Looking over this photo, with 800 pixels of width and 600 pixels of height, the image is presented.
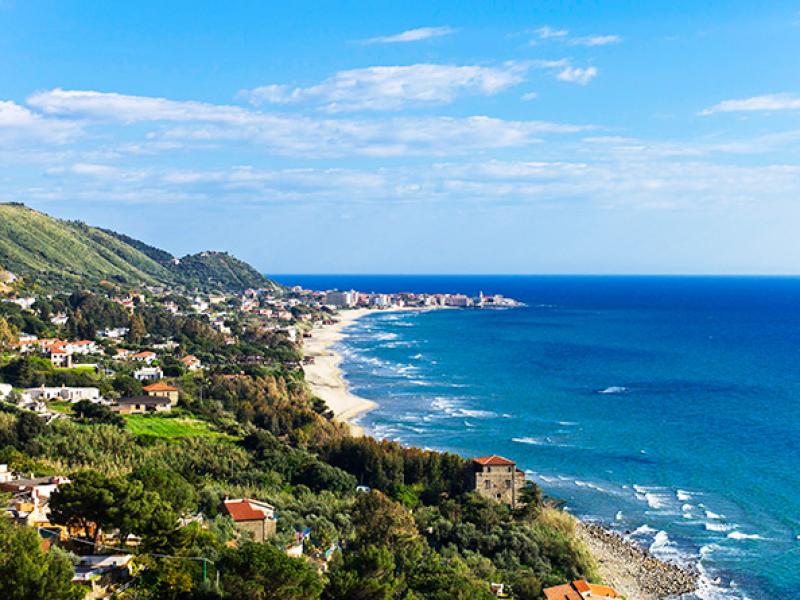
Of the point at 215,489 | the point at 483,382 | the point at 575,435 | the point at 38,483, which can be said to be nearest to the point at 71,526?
the point at 38,483

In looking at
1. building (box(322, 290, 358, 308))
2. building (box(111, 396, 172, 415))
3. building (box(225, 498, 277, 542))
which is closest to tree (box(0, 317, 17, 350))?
building (box(111, 396, 172, 415))

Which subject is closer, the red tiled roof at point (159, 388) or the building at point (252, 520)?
the building at point (252, 520)

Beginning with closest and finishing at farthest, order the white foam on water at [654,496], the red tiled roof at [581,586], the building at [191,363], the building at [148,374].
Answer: the red tiled roof at [581,586], the white foam on water at [654,496], the building at [148,374], the building at [191,363]

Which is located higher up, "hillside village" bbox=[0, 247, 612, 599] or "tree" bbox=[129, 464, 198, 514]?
"tree" bbox=[129, 464, 198, 514]

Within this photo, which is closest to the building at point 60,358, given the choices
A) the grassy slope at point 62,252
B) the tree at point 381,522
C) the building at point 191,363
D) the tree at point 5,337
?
the tree at point 5,337

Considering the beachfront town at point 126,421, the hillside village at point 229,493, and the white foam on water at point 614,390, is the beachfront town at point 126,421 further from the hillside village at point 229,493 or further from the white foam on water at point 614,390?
the white foam on water at point 614,390

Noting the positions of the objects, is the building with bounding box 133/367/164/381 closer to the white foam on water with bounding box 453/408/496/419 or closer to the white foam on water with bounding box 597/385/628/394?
the white foam on water with bounding box 453/408/496/419

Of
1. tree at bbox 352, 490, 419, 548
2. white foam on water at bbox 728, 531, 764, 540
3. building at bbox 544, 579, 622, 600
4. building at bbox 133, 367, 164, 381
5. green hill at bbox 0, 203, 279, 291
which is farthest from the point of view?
green hill at bbox 0, 203, 279, 291

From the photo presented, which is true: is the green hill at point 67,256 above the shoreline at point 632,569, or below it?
above
